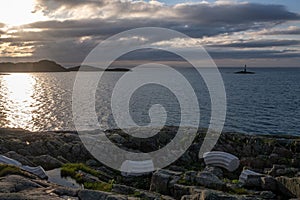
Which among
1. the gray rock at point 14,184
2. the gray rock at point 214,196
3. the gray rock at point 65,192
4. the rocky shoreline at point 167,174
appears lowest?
the rocky shoreline at point 167,174

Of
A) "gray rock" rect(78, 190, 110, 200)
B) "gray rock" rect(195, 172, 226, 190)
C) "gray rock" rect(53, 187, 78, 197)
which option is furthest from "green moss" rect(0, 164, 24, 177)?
"gray rock" rect(195, 172, 226, 190)

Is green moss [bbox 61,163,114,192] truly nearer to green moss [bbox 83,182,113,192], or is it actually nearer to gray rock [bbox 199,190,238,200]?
green moss [bbox 83,182,113,192]

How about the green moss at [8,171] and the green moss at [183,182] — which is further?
the green moss at [183,182]

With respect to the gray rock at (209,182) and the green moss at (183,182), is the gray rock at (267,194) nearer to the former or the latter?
the gray rock at (209,182)

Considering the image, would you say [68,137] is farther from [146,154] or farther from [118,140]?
[146,154]

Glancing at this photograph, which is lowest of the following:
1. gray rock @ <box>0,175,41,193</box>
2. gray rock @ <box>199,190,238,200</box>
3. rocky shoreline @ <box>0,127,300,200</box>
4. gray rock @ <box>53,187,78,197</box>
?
rocky shoreline @ <box>0,127,300,200</box>

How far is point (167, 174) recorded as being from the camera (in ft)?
54.1

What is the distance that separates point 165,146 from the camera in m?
31.5

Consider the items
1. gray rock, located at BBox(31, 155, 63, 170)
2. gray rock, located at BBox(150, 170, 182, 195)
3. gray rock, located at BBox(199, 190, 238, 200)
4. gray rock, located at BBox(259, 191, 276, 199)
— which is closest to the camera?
gray rock, located at BBox(199, 190, 238, 200)

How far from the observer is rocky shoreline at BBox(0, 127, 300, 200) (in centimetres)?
1108

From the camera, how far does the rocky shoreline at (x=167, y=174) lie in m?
11.1

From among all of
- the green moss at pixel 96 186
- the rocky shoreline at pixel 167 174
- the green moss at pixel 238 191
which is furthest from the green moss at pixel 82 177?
the green moss at pixel 238 191

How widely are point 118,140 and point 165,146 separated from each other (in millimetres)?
4470

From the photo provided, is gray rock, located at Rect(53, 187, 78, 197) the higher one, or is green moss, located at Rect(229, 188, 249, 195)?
gray rock, located at Rect(53, 187, 78, 197)
